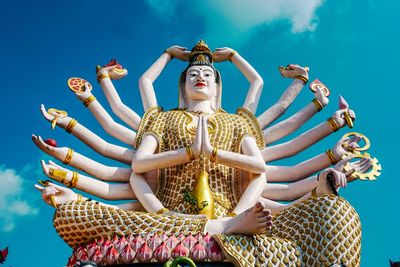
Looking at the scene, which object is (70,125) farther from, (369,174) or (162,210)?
(369,174)

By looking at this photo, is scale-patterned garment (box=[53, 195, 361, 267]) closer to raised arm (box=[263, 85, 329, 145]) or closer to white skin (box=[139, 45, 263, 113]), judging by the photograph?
raised arm (box=[263, 85, 329, 145])

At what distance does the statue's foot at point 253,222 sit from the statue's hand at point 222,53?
145 inches

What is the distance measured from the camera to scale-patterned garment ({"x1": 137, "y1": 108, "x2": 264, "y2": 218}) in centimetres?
748

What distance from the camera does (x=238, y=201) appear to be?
7512mm

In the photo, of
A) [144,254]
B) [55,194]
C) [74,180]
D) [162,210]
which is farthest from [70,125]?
[144,254]

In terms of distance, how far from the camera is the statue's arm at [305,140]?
8031 millimetres

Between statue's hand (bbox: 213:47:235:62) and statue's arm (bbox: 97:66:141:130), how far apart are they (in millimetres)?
1382

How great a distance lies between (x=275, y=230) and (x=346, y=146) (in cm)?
207

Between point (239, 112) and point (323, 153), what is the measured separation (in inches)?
53.1

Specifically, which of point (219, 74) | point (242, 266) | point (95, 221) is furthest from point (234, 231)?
point (219, 74)

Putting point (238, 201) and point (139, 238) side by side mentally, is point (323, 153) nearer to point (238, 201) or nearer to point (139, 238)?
point (238, 201)

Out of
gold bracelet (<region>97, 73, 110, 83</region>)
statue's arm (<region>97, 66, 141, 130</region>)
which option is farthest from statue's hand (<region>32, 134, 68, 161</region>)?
gold bracelet (<region>97, 73, 110, 83</region>)

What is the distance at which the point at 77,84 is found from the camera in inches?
336

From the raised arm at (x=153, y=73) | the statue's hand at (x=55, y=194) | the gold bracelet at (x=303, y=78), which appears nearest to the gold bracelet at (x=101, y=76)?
the raised arm at (x=153, y=73)
